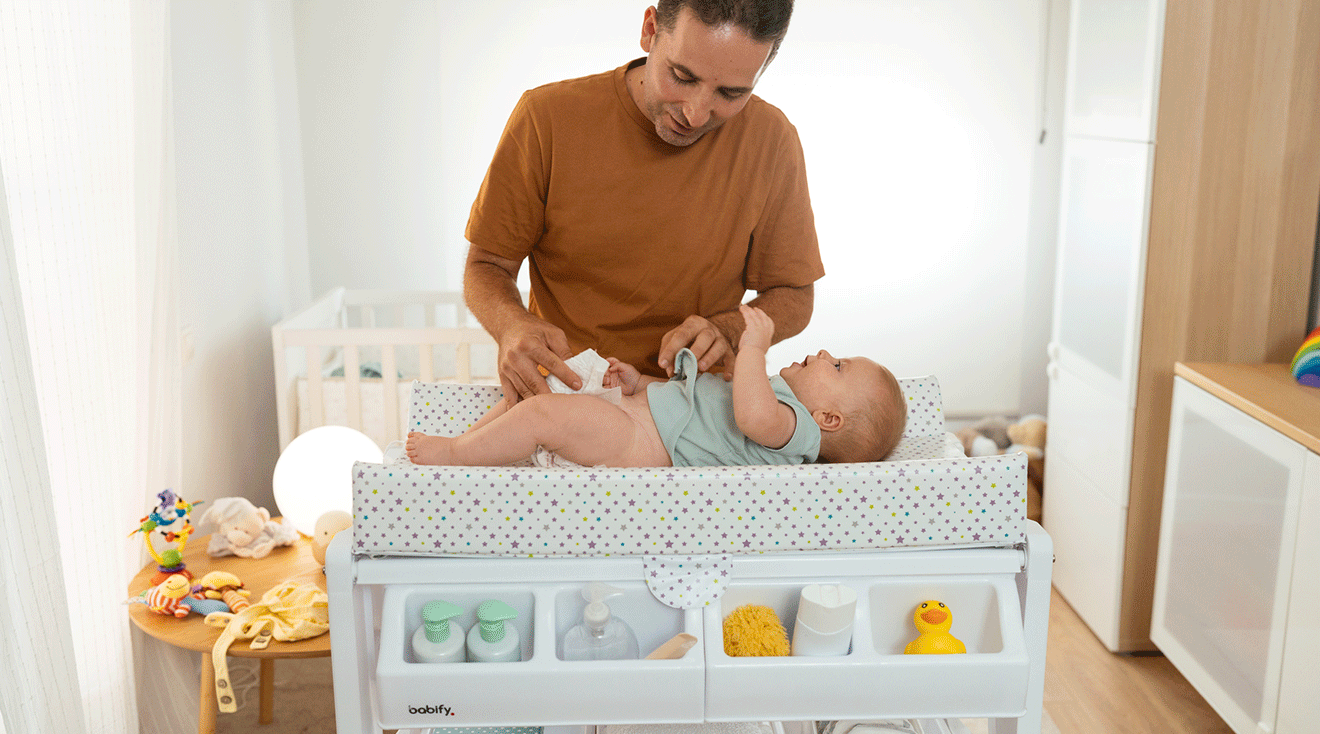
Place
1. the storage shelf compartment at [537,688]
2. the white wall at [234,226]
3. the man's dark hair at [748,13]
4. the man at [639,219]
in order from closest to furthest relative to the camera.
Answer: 1. the storage shelf compartment at [537,688]
2. the man's dark hair at [748,13]
3. the man at [639,219]
4. the white wall at [234,226]

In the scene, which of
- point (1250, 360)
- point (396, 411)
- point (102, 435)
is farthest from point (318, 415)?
point (1250, 360)

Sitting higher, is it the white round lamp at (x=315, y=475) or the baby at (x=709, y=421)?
the baby at (x=709, y=421)

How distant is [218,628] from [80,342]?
59cm

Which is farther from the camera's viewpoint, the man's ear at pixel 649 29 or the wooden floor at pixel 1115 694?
the wooden floor at pixel 1115 694

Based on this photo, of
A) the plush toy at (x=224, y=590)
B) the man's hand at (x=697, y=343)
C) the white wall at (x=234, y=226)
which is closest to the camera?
the man's hand at (x=697, y=343)

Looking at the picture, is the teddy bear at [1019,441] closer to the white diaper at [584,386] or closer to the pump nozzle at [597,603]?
the white diaper at [584,386]

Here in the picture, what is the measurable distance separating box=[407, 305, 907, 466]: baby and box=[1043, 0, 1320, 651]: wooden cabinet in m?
1.51

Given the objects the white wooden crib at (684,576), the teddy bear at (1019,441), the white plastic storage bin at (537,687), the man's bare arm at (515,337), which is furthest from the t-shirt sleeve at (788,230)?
the teddy bear at (1019,441)

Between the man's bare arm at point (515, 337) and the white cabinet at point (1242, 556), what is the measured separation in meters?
1.56

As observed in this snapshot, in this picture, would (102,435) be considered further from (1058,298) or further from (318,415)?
(1058,298)

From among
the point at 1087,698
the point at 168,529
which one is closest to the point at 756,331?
the point at 168,529

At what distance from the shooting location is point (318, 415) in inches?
110

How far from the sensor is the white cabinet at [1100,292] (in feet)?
8.34

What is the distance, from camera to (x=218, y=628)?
73.1 inches
